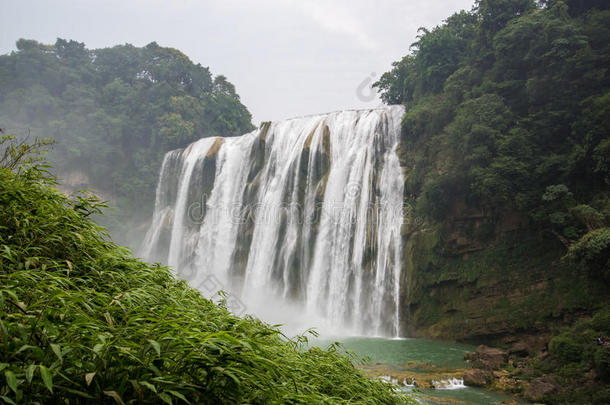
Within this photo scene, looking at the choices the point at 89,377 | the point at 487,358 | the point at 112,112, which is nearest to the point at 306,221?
the point at 487,358

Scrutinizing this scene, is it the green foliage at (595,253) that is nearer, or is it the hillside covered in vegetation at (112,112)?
the green foliage at (595,253)

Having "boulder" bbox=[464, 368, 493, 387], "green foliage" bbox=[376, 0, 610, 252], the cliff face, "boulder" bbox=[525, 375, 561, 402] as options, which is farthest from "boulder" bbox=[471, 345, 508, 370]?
"green foliage" bbox=[376, 0, 610, 252]

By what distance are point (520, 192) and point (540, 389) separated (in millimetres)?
6617

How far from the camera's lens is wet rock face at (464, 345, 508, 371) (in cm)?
938

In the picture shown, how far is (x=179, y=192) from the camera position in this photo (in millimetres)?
27641

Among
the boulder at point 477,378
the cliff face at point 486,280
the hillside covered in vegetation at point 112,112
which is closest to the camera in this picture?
the boulder at point 477,378

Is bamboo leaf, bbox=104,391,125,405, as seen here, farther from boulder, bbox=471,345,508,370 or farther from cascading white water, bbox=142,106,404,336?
cascading white water, bbox=142,106,404,336

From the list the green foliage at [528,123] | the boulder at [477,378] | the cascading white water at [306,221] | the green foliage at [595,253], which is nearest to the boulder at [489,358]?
the boulder at [477,378]

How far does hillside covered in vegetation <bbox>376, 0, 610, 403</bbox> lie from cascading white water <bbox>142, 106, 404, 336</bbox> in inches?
55.1

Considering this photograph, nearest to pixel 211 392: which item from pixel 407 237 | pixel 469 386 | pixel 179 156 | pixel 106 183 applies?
pixel 469 386

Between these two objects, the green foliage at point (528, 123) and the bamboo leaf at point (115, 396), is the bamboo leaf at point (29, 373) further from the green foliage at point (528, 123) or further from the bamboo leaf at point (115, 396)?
the green foliage at point (528, 123)

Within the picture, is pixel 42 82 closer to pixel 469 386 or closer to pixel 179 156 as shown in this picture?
pixel 179 156

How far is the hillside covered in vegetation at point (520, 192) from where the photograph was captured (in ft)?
35.4

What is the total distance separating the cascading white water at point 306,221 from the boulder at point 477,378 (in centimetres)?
595
